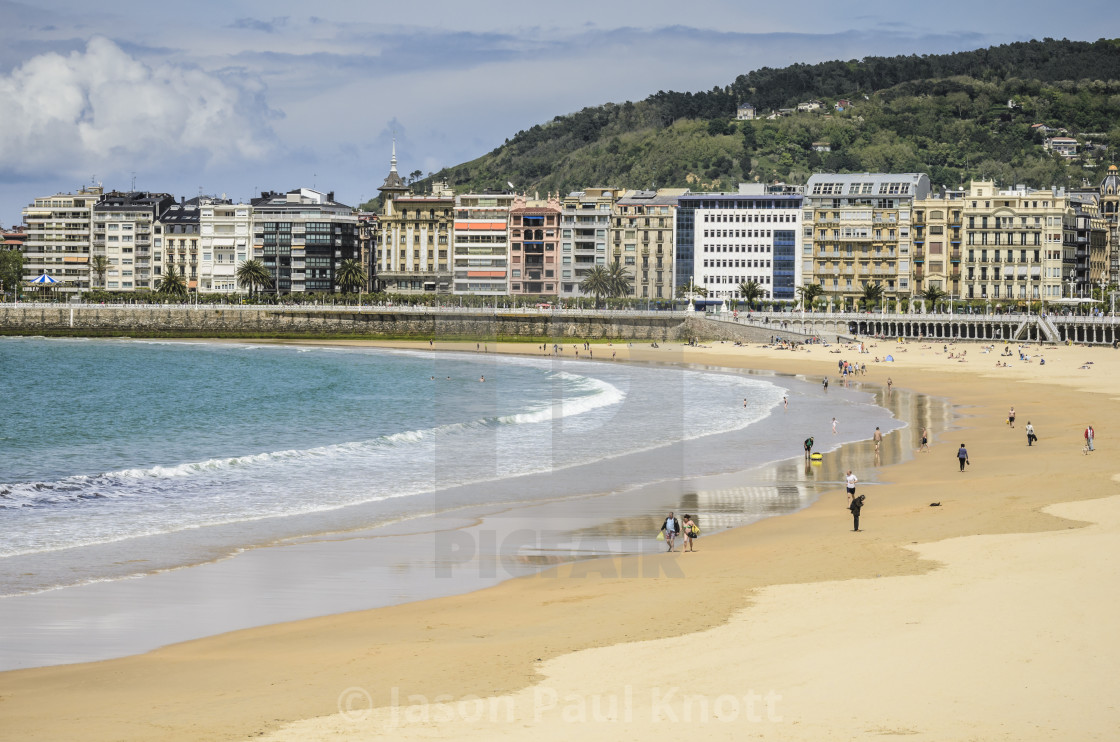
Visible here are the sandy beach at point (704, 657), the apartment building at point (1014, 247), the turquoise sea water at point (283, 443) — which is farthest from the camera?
the apartment building at point (1014, 247)

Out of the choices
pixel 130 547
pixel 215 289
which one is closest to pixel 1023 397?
pixel 130 547

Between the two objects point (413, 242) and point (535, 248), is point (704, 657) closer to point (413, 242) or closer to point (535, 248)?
point (535, 248)

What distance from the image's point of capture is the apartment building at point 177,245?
157 m

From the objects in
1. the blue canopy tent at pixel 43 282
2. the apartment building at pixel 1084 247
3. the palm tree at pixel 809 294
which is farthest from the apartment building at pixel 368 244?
the apartment building at pixel 1084 247

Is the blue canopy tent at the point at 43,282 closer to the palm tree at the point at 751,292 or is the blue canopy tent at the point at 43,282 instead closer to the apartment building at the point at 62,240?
the apartment building at the point at 62,240

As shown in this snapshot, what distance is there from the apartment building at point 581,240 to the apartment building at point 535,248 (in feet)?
2.93

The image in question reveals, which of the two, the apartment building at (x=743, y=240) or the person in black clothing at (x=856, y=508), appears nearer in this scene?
the person in black clothing at (x=856, y=508)

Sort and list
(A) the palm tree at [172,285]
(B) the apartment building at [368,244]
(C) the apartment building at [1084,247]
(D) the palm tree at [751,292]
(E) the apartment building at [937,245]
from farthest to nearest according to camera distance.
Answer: (B) the apartment building at [368,244] < (A) the palm tree at [172,285] < (D) the palm tree at [751,292] < (E) the apartment building at [937,245] < (C) the apartment building at [1084,247]

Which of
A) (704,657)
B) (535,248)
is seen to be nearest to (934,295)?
(535,248)

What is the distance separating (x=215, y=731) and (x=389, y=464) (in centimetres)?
2286

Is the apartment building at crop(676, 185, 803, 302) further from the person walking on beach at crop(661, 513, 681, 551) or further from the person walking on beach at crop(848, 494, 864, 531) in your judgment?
the person walking on beach at crop(661, 513, 681, 551)

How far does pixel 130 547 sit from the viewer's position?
75.5ft

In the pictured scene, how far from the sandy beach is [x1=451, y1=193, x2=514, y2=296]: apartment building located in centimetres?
11668

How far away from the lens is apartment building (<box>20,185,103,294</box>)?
538 ft
